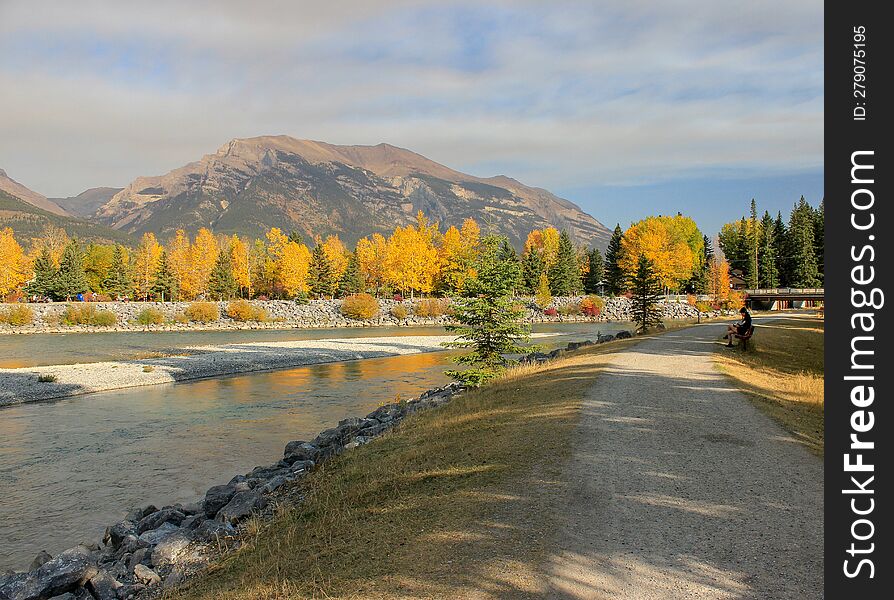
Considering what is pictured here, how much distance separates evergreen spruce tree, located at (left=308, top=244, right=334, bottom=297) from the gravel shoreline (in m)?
41.0

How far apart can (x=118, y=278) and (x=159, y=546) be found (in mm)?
90137

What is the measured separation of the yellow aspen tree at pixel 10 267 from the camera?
8100 cm

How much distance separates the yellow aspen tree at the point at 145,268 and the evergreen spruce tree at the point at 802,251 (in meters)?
91.0

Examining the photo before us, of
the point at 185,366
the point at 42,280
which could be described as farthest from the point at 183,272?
the point at 185,366

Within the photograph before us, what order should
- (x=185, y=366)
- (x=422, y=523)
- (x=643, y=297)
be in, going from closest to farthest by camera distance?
(x=422, y=523), (x=185, y=366), (x=643, y=297)

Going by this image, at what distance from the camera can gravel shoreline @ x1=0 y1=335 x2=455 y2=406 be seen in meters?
26.5

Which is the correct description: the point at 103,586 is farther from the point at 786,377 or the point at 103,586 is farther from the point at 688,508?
the point at 786,377

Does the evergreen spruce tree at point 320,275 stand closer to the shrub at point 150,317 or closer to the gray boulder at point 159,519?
the shrub at point 150,317

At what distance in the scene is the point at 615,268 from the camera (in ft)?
299

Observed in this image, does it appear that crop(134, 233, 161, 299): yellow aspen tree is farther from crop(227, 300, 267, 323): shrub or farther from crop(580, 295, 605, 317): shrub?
crop(580, 295, 605, 317): shrub

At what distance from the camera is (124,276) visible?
287 feet

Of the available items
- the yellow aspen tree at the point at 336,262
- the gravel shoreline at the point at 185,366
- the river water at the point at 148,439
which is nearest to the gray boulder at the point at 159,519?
the river water at the point at 148,439
